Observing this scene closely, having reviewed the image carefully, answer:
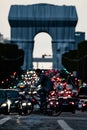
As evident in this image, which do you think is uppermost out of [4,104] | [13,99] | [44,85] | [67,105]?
[44,85]

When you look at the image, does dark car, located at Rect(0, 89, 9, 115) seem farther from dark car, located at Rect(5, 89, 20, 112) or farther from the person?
the person

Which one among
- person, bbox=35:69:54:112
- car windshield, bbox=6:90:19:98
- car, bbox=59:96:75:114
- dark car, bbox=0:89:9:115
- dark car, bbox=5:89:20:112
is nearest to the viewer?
person, bbox=35:69:54:112

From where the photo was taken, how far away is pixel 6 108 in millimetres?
36125

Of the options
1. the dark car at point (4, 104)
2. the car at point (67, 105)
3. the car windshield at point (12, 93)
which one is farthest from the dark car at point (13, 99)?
the car at point (67, 105)

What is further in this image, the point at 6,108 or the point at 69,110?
the point at 69,110

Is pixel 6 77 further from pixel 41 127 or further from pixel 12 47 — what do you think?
pixel 41 127

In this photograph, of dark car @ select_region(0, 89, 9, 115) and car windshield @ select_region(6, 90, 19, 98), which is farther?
car windshield @ select_region(6, 90, 19, 98)

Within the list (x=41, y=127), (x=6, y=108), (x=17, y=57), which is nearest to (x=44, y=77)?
(x=6, y=108)

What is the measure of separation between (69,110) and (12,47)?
→ 12949 centimetres

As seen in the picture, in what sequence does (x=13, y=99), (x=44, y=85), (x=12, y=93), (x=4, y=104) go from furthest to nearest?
1. (x=12, y=93)
2. (x=13, y=99)
3. (x=4, y=104)
4. (x=44, y=85)

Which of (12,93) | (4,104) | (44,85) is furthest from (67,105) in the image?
Answer: (44,85)

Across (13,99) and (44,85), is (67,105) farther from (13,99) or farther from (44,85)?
(44,85)

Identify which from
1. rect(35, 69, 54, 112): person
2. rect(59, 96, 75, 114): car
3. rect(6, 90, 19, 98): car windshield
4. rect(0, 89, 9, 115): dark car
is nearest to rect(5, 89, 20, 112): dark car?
rect(6, 90, 19, 98): car windshield

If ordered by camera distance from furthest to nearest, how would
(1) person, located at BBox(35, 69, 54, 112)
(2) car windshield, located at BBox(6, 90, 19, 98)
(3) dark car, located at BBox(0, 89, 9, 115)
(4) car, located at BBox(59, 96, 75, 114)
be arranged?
(4) car, located at BBox(59, 96, 75, 114)
(2) car windshield, located at BBox(6, 90, 19, 98)
(3) dark car, located at BBox(0, 89, 9, 115)
(1) person, located at BBox(35, 69, 54, 112)
